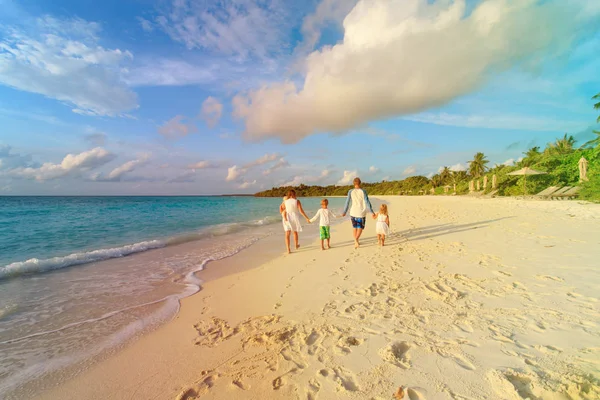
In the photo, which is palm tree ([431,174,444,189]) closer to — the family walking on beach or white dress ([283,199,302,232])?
the family walking on beach

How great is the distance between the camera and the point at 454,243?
8.01 metres

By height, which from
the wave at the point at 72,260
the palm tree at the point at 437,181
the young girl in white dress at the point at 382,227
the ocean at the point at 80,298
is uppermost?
the palm tree at the point at 437,181

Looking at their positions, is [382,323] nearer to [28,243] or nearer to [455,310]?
[455,310]

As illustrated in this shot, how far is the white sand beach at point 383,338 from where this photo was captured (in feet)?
7.70

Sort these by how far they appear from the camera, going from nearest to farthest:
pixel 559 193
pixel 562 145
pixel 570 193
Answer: pixel 570 193
pixel 559 193
pixel 562 145

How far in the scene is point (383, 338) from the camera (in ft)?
10.0

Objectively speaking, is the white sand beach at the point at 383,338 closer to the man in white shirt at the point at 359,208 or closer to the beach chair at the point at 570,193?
the man in white shirt at the point at 359,208

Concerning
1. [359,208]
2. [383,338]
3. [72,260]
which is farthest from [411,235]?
[72,260]

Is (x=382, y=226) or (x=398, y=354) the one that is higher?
(x=382, y=226)

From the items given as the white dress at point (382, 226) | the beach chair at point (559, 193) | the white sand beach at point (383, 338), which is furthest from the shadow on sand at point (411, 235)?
the beach chair at point (559, 193)

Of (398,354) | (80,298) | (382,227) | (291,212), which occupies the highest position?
(291,212)

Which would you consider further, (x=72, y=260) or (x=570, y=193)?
(x=570, y=193)

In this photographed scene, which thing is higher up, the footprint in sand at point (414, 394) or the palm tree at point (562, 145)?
the palm tree at point (562, 145)

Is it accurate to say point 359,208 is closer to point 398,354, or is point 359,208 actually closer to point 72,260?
point 398,354
